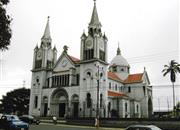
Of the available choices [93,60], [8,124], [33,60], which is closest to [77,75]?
[93,60]

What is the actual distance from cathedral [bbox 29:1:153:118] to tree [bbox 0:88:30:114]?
20813mm

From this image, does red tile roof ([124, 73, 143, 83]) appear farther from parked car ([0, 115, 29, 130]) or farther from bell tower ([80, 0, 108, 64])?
parked car ([0, 115, 29, 130])

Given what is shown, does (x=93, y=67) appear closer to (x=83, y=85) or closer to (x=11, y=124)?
(x=83, y=85)

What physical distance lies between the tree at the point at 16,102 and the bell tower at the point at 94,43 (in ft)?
125

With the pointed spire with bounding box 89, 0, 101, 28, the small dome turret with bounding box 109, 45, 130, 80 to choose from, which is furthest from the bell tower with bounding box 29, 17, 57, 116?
the small dome turret with bounding box 109, 45, 130, 80

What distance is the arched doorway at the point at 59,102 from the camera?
7238cm

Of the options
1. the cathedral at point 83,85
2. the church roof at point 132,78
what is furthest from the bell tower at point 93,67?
the church roof at point 132,78

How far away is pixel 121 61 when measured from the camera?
96.2 meters

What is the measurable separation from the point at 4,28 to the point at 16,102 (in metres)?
83.9

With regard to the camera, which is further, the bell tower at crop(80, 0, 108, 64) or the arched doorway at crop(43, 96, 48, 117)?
the arched doorway at crop(43, 96, 48, 117)

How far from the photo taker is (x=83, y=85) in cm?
6800

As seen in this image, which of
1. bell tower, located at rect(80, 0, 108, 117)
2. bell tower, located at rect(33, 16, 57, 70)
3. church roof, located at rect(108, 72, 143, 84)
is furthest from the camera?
church roof, located at rect(108, 72, 143, 84)

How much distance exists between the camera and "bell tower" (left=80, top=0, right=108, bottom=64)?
68.9 m

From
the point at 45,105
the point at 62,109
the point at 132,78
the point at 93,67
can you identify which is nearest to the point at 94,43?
the point at 93,67
